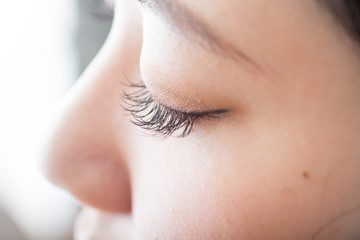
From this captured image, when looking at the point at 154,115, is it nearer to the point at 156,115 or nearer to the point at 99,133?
the point at 156,115

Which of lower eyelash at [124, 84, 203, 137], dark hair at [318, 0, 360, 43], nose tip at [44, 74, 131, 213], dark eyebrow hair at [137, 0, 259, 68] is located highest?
dark hair at [318, 0, 360, 43]

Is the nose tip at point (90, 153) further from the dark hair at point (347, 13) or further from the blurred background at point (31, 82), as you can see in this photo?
the blurred background at point (31, 82)

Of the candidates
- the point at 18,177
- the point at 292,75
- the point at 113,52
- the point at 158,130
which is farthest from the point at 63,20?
the point at 292,75

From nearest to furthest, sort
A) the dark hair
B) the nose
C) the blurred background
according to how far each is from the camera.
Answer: the dark hair → the nose → the blurred background

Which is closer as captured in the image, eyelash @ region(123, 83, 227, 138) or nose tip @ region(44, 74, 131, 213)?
eyelash @ region(123, 83, 227, 138)

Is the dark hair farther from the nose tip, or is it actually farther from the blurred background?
the blurred background

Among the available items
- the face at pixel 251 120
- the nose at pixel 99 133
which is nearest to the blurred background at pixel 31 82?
the nose at pixel 99 133

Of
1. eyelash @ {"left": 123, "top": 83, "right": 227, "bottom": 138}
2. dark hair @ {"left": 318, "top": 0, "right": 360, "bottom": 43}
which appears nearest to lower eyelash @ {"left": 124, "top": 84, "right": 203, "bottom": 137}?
eyelash @ {"left": 123, "top": 83, "right": 227, "bottom": 138}
